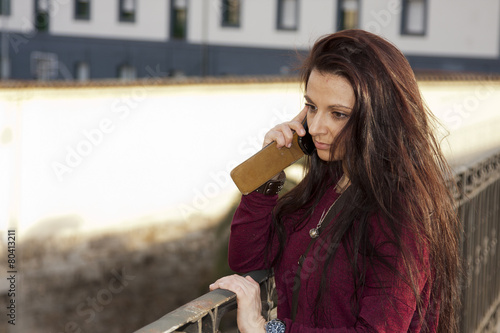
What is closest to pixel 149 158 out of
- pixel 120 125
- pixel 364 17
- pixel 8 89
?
pixel 120 125

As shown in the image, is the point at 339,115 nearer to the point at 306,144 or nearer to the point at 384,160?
the point at 384,160

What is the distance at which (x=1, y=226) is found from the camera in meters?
9.70

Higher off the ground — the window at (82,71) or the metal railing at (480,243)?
the window at (82,71)

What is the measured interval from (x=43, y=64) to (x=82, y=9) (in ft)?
10.2

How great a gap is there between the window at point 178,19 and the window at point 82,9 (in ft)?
13.3

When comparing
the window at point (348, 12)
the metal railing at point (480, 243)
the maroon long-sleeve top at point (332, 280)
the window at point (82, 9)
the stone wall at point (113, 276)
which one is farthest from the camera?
the window at point (82, 9)

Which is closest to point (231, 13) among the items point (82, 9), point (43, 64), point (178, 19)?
point (178, 19)

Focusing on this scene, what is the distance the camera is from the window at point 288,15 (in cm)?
2898

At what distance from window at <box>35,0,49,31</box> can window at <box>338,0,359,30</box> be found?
1329 centimetres

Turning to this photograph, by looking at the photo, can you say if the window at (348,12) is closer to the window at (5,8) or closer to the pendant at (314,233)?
the window at (5,8)

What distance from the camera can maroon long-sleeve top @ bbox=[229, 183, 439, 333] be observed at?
2119 mm

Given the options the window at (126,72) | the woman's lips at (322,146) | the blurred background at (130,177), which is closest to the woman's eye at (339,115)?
the woman's lips at (322,146)

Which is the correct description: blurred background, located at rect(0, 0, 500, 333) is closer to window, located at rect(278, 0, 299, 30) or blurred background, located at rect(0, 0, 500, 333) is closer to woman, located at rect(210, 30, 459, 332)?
woman, located at rect(210, 30, 459, 332)

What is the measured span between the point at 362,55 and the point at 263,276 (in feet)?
2.91
